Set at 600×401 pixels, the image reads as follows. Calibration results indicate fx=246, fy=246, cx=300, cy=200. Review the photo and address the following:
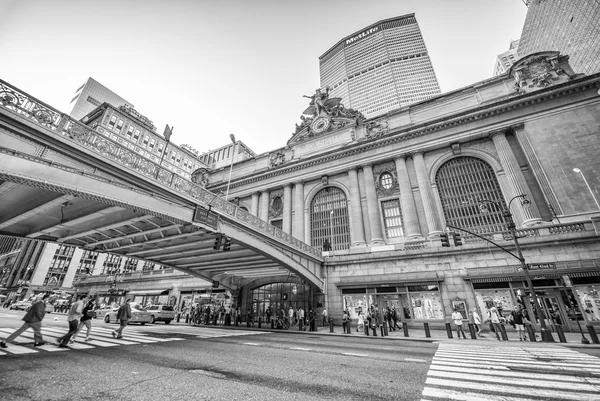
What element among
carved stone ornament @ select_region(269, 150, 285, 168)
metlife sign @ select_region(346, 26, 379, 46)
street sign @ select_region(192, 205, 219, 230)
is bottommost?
street sign @ select_region(192, 205, 219, 230)

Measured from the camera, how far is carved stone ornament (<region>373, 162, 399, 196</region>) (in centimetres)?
2676

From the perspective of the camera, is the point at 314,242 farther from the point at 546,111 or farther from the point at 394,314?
the point at 546,111

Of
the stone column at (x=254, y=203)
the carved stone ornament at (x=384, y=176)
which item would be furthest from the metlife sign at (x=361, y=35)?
the stone column at (x=254, y=203)

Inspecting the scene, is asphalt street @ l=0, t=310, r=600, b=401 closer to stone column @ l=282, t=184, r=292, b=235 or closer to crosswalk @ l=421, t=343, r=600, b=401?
crosswalk @ l=421, t=343, r=600, b=401

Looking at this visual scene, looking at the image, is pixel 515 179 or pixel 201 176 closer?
pixel 515 179

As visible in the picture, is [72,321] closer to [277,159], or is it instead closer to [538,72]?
[277,159]

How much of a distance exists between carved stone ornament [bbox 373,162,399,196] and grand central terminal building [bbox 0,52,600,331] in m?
0.12

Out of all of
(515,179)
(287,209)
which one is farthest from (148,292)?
(515,179)

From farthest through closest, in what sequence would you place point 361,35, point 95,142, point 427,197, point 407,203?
point 361,35 < point 407,203 < point 427,197 < point 95,142

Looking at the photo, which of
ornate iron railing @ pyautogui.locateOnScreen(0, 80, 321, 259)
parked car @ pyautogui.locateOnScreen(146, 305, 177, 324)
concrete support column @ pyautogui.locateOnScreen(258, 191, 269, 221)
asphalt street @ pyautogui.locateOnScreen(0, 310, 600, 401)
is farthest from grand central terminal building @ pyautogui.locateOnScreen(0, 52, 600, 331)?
ornate iron railing @ pyautogui.locateOnScreen(0, 80, 321, 259)

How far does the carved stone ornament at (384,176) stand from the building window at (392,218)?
1.10 metres

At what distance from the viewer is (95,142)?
28.5 feet

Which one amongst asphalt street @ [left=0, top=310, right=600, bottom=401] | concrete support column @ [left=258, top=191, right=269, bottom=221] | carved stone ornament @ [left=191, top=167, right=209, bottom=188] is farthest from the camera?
carved stone ornament @ [left=191, top=167, right=209, bottom=188]

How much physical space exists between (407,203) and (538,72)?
17.7 meters
